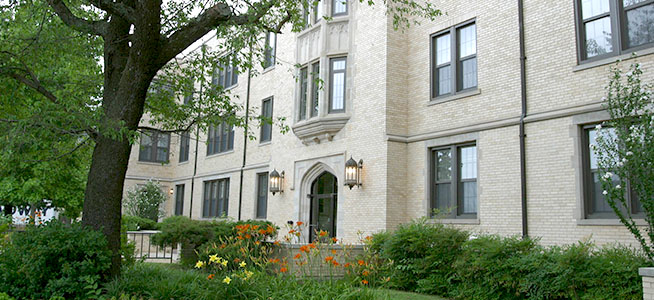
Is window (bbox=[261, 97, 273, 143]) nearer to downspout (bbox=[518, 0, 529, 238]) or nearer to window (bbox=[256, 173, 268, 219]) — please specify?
window (bbox=[256, 173, 268, 219])

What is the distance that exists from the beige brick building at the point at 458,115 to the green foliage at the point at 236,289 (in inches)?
212

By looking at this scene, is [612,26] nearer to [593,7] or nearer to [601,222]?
[593,7]

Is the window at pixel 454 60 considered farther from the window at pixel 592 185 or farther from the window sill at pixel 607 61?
the window at pixel 592 185

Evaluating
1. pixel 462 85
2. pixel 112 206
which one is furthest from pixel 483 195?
pixel 112 206

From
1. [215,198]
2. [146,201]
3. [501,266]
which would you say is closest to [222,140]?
[215,198]

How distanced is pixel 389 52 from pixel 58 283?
35.6ft

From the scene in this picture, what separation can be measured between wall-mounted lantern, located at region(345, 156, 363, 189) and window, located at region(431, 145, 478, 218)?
7.15ft

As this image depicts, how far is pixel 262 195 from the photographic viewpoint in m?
22.6

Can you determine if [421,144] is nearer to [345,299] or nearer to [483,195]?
[483,195]

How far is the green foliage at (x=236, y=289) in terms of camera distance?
288 inches

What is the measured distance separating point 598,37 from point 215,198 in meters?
19.1

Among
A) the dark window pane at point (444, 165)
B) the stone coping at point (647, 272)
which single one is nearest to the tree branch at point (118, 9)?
the stone coping at point (647, 272)

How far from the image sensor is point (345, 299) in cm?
697

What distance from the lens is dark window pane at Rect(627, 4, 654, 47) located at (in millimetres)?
10680
